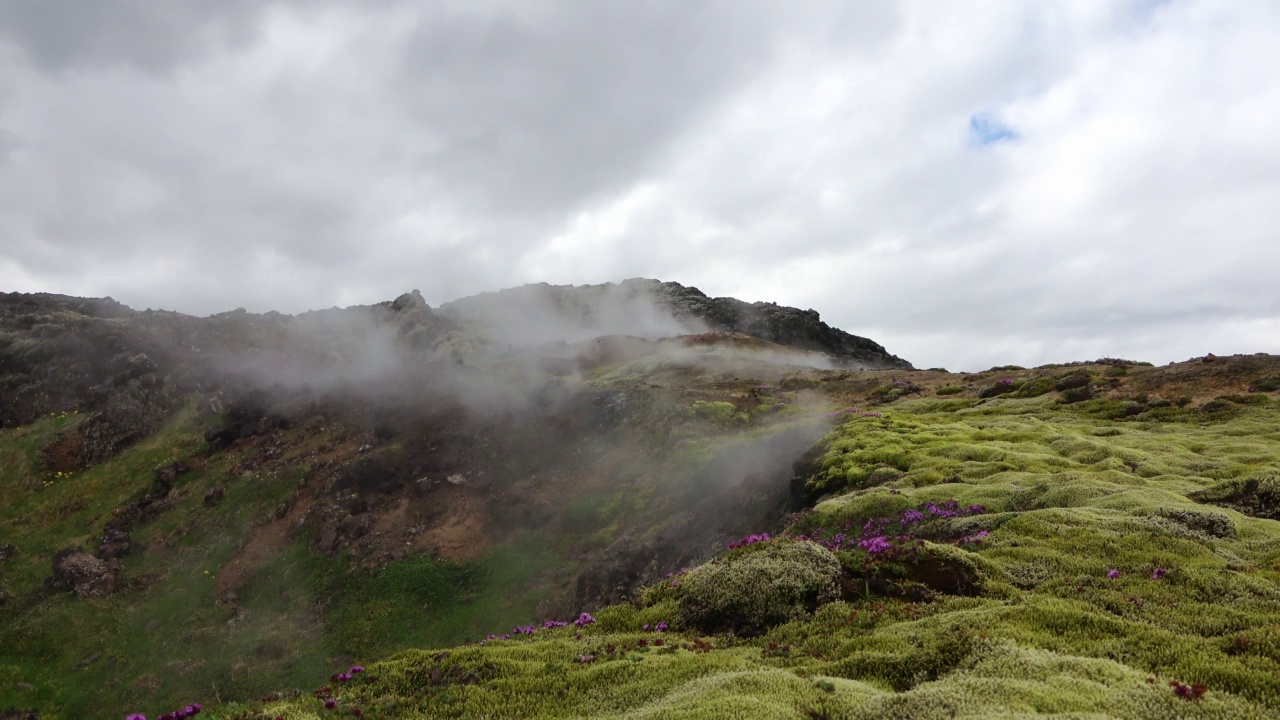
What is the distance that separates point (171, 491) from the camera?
51.6 m

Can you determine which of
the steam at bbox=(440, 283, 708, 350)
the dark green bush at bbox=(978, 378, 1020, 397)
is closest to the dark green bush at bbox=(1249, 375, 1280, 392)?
the dark green bush at bbox=(978, 378, 1020, 397)

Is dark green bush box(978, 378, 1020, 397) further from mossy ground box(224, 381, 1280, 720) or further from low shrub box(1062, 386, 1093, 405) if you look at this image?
mossy ground box(224, 381, 1280, 720)

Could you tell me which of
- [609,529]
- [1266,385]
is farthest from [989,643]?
[1266,385]

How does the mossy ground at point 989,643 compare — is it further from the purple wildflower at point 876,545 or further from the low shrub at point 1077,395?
the low shrub at point 1077,395

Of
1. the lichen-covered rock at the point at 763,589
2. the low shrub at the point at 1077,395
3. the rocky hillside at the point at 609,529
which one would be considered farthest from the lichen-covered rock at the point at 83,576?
the low shrub at the point at 1077,395

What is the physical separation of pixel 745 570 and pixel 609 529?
24330 mm

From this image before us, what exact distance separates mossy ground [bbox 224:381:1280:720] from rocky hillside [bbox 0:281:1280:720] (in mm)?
88

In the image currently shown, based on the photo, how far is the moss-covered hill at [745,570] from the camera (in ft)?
37.0

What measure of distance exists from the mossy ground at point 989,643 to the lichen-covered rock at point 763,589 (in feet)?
1.71

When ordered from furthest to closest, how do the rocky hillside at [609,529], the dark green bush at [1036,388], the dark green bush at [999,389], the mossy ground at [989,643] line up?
the dark green bush at [999,389] < the dark green bush at [1036,388] < the rocky hillside at [609,529] < the mossy ground at [989,643]

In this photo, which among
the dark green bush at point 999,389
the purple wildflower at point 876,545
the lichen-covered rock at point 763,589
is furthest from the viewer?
the dark green bush at point 999,389

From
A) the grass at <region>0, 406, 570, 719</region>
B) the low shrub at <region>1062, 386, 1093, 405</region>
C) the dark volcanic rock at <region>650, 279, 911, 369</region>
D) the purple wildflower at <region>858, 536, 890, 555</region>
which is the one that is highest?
the dark volcanic rock at <region>650, 279, 911, 369</region>

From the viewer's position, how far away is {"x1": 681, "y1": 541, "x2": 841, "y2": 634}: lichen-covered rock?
15.9 meters

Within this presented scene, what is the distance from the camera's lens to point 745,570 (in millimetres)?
17219
